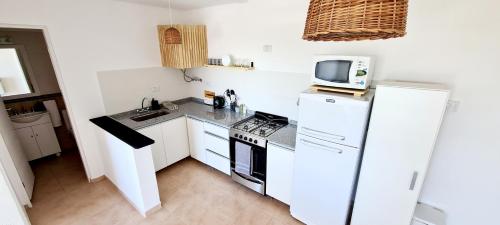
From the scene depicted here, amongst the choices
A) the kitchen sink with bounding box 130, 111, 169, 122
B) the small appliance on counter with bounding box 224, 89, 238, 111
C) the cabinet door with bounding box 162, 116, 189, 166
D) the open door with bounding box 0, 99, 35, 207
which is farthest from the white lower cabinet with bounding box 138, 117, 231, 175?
the open door with bounding box 0, 99, 35, 207

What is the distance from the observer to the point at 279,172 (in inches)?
90.0

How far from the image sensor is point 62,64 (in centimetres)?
237

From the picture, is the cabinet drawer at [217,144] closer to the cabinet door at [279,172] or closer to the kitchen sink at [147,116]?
the cabinet door at [279,172]

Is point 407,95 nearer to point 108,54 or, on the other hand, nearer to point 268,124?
point 268,124

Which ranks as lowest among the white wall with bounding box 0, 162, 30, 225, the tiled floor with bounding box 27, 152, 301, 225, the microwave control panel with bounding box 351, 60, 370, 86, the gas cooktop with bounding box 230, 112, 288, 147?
the tiled floor with bounding box 27, 152, 301, 225

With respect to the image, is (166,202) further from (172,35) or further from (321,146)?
(172,35)

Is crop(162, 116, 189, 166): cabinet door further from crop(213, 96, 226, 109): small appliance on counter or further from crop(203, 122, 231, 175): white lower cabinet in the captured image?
crop(213, 96, 226, 109): small appliance on counter

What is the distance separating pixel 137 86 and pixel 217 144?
1.53 metres

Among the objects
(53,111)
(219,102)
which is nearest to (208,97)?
(219,102)

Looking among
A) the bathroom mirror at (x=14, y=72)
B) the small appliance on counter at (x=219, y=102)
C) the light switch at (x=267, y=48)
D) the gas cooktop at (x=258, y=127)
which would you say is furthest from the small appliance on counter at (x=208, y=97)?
the bathroom mirror at (x=14, y=72)

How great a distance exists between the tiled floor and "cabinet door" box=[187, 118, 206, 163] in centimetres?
25

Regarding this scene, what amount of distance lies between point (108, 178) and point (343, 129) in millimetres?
3109

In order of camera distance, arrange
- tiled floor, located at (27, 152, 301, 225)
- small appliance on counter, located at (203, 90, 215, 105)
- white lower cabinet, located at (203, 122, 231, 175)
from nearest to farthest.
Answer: tiled floor, located at (27, 152, 301, 225) < white lower cabinet, located at (203, 122, 231, 175) < small appliance on counter, located at (203, 90, 215, 105)

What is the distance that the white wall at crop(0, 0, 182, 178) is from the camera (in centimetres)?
220
